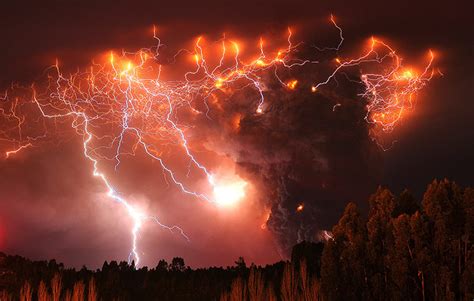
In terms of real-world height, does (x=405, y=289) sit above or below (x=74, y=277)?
below

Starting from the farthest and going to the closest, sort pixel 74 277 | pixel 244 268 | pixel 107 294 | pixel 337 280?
pixel 244 268 < pixel 74 277 < pixel 107 294 < pixel 337 280

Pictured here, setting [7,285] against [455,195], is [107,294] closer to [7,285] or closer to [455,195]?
[7,285]

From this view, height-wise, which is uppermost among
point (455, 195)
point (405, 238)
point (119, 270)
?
point (119, 270)

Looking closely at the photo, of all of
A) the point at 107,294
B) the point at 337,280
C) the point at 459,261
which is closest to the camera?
the point at 459,261

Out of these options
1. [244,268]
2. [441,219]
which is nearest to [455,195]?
[441,219]

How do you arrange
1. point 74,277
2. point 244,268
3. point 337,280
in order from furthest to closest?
point 244,268
point 74,277
point 337,280

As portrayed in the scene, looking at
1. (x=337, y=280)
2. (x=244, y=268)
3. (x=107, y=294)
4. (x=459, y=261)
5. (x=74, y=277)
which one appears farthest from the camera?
(x=244, y=268)

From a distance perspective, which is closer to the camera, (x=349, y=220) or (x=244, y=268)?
(x=349, y=220)

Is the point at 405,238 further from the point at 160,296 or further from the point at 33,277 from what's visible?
the point at 33,277

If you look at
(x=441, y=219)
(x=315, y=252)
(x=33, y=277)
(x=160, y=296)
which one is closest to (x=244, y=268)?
(x=315, y=252)
